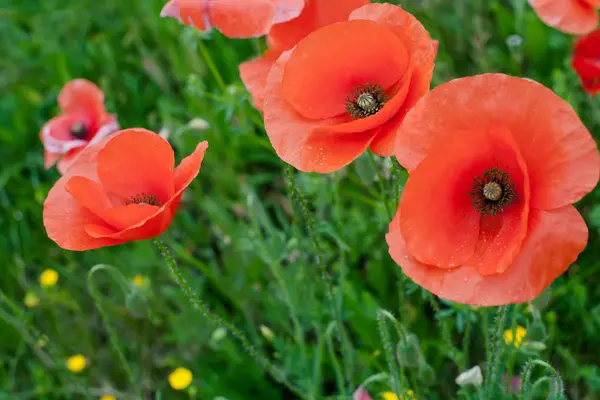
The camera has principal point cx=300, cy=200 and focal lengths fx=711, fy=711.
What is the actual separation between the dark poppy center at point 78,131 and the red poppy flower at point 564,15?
1315 millimetres

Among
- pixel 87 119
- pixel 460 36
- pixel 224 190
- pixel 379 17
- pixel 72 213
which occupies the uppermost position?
pixel 379 17

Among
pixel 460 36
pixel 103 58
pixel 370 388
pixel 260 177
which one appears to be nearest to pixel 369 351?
pixel 370 388

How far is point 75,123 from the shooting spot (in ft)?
7.14

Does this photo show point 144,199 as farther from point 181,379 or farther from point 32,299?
point 32,299

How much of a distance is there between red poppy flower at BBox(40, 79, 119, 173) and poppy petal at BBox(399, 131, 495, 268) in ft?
3.98

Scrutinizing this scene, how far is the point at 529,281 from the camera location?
92 centimetres

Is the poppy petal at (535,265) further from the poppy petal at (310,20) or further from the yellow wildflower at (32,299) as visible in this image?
the yellow wildflower at (32,299)

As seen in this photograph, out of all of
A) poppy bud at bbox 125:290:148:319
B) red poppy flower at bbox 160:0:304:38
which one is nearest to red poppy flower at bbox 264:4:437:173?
red poppy flower at bbox 160:0:304:38

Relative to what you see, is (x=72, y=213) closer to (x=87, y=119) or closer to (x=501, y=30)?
(x=87, y=119)

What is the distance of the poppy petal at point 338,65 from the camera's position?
3.62 feet

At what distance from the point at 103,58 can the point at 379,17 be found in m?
2.22

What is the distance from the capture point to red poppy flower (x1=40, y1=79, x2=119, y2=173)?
6.65ft

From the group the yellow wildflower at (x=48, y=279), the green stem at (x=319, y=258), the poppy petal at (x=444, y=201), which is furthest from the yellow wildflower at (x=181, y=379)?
the poppy petal at (x=444, y=201)

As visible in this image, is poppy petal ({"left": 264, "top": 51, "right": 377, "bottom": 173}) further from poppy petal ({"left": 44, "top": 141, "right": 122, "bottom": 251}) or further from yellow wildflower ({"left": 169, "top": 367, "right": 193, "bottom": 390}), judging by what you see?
yellow wildflower ({"left": 169, "top": 367, "right": 193, "bottom": 390})
